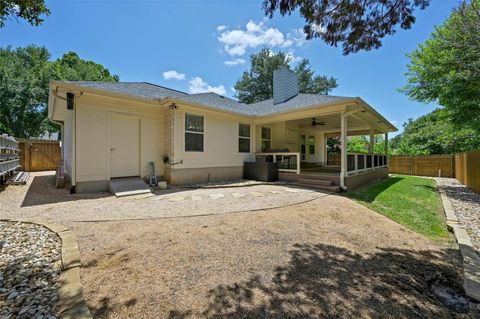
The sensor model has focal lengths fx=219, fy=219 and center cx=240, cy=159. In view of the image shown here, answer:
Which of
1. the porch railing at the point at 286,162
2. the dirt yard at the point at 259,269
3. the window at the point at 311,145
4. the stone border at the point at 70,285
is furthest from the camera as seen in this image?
the window at the point at 311,145

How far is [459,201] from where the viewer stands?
24.1ft

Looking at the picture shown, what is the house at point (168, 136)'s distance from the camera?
6.48m

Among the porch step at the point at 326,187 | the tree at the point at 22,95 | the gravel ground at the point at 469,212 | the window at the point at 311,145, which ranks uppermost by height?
the tree at the point at 22,95

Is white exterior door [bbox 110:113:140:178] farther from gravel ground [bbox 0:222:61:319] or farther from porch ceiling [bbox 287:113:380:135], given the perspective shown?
porch ceiling [bbox 287:113:380:135]

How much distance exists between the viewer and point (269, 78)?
78.8 feet

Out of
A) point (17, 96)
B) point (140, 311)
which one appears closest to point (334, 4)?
point (140, 311)

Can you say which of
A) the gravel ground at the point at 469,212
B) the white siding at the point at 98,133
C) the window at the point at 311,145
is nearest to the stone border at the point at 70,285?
the white siding at the point at 98,133

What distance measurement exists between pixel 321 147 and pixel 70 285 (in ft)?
50.2

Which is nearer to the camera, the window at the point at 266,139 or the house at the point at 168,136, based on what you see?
the house at the point at 168,136

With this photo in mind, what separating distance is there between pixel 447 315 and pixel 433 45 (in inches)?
411

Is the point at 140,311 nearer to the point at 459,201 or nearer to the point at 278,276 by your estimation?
the point at 278,276

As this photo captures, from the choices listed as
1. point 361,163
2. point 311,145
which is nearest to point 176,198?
point 361,163

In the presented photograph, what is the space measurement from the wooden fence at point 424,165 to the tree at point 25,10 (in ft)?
67.8

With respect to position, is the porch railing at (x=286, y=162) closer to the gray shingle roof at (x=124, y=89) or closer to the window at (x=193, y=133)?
the window at (x=193, y=133)
